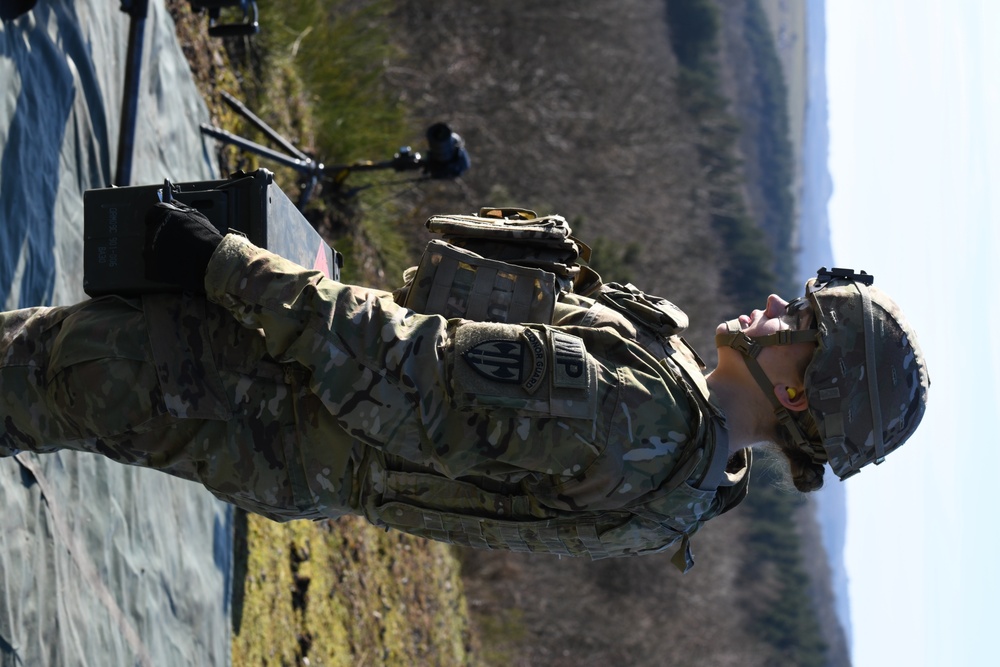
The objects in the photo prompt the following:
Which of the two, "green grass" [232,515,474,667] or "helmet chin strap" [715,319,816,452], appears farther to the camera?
"green grass" [232,515,474,667]

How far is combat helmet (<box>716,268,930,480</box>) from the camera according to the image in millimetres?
2086

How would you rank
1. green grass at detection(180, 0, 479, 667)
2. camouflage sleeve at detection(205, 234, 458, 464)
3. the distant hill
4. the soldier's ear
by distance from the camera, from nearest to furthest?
1. camouflage sleeve at detection(205, 234, 458, 464)
2. the soldier's ear
3. green grass at detection(180, 0, 479, 667)
4. the distant hill

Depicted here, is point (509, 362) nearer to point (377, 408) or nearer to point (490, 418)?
point (490, 418)

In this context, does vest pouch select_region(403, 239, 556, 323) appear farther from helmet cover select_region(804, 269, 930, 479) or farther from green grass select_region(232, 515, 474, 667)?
green grass select_region(232, 515, 474, 667)

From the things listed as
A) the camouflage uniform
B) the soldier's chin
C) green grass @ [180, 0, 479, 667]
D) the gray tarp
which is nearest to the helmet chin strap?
the soldier's chin

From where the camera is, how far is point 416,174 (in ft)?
27.7

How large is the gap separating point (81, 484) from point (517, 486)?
70.4 inches

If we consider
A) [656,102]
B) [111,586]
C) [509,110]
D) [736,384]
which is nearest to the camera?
[736,384]

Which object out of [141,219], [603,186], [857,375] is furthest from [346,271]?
[603,186]

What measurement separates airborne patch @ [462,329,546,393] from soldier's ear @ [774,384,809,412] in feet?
2.12

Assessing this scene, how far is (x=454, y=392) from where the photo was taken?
189 cm

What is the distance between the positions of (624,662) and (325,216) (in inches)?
347

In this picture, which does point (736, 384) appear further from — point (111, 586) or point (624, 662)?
point (624, 662)

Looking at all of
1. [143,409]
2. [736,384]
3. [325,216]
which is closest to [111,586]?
[143,409]
